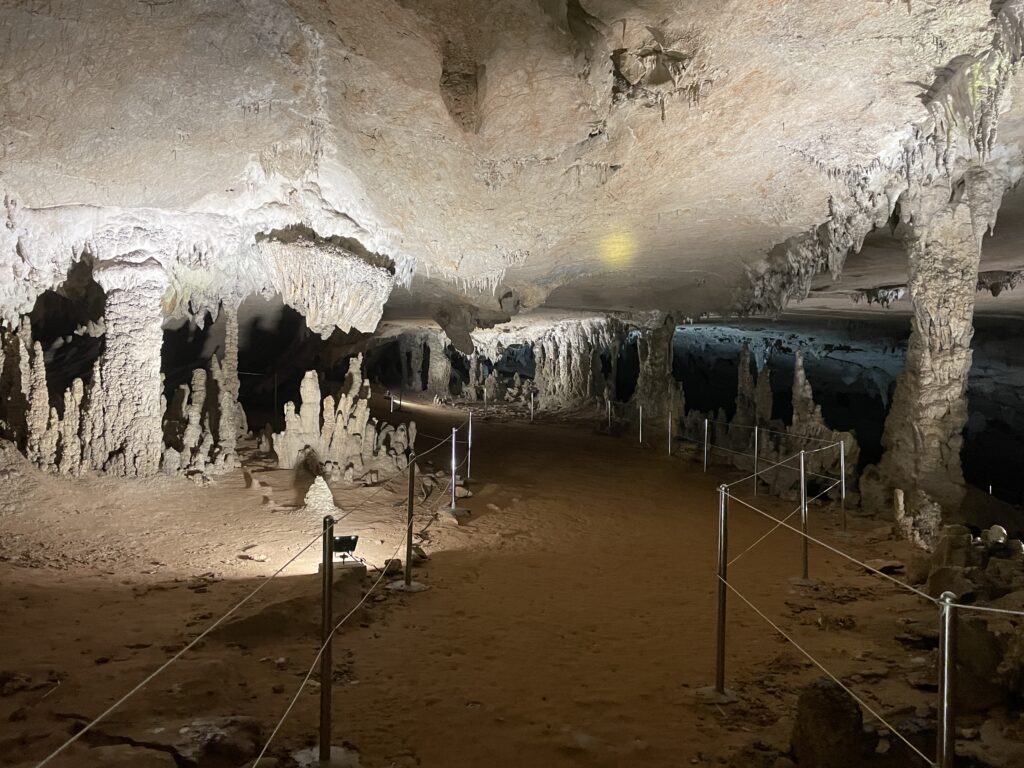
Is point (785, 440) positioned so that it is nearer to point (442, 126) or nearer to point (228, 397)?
point (442, 126)

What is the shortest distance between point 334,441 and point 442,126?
6040 mm

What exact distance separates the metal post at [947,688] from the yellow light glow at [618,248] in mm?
7759

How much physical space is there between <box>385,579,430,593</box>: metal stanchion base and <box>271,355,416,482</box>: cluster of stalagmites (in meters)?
4.25

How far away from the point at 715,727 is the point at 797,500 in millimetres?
8070

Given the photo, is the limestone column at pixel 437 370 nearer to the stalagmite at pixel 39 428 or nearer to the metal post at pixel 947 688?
the stalagmite at pixel 39 428

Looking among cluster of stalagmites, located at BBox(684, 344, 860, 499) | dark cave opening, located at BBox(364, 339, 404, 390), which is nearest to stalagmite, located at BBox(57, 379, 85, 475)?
cluster of stalagmites, located at BBox(684, 344, 860, 499)

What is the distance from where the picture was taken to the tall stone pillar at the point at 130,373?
8828 mm

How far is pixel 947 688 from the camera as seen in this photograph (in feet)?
7.56

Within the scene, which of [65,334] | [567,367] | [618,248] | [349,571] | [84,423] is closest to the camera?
[349,571]

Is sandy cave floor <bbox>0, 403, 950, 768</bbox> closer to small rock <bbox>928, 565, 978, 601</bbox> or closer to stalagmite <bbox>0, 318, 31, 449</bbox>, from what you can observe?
small rock <bbox>928, 565, 978, 601</bbox>

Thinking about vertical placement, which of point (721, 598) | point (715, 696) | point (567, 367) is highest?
point (567, 367)

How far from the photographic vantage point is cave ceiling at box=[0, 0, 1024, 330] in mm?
4812

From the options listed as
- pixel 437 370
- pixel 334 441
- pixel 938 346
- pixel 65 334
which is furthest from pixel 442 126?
pixel 437 370

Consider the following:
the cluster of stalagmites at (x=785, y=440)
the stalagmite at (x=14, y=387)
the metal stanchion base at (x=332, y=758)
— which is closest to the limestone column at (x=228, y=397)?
the stalagmite at (x=14, y=387)
